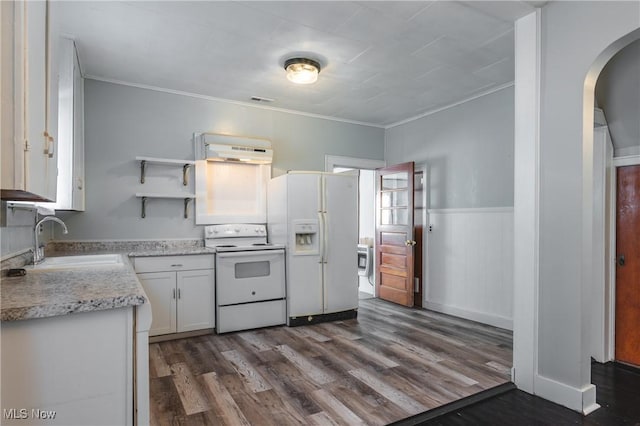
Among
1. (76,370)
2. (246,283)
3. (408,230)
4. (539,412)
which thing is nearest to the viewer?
(76,370)

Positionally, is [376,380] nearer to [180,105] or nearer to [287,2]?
[287,2]

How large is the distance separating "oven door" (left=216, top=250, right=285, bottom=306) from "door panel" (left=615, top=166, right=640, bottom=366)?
305cm

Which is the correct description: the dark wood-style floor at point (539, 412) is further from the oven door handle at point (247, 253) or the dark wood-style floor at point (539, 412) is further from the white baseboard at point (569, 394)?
the oven door handle at point (247, 253)

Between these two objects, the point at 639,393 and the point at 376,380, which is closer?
the point at 639,393

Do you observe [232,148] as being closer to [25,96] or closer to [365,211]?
[25,96]

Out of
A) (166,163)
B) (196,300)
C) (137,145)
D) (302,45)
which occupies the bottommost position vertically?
(196,300)

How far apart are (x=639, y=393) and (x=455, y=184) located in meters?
2.59

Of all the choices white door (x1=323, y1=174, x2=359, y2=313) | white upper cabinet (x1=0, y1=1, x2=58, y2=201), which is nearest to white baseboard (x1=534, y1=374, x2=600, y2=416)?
white door (x1=323, y1=174, x2=359, y2=313)

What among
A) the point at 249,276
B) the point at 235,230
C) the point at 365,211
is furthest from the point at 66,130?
the point at 365,211

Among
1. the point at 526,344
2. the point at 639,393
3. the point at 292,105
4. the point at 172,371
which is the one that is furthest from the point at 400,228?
the point at 172,371

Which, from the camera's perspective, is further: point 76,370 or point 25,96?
point 76,370

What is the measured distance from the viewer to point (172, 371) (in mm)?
2830

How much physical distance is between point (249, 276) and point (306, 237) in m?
0.77

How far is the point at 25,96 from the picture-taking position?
1.07 m
